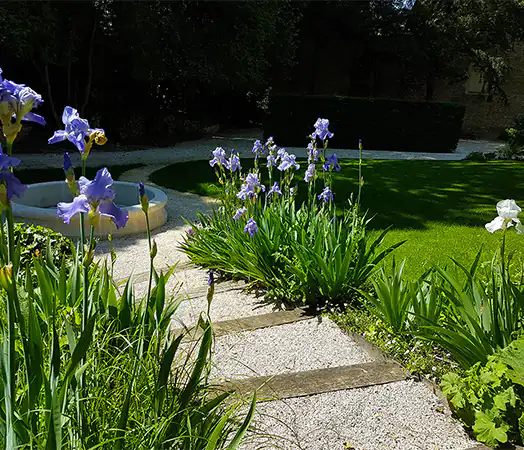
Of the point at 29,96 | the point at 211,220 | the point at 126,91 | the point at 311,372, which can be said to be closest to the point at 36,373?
the point at 29,96

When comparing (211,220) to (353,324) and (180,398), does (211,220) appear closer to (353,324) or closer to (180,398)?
(353,324)

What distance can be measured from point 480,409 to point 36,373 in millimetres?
1718

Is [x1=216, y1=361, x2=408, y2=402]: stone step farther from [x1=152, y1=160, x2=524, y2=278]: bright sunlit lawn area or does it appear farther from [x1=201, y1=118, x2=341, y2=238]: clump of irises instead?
[x1=201, y1=118, x2=341, y2=238]: clump of irises

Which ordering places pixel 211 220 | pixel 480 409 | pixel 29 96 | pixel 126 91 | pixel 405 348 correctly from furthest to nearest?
pixel 126 91
pixel 211 220
pixel 405 348
pixel 480 409
pixel 29 96

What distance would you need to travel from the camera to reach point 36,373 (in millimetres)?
1435

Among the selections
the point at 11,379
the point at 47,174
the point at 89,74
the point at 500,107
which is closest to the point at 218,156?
the point at 11,379

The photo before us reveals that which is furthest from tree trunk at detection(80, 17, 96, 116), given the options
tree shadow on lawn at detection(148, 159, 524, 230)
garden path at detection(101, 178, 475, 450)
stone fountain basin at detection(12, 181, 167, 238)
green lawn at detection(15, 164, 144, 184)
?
garden path at detection(101, 178, 475, 450)

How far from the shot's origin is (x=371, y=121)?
14.1 metres

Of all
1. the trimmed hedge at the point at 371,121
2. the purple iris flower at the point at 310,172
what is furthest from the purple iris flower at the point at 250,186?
the trimmed hedge at the point at 371,121

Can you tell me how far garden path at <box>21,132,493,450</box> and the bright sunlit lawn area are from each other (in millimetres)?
967

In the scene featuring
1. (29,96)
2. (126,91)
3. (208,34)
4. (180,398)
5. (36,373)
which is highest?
(208,34)

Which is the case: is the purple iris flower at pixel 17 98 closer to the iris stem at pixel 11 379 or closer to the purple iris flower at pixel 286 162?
the iris stem at pixel 11 379

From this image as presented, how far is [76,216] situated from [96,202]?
436 cm

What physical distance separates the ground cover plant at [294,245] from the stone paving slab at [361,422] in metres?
1.03
